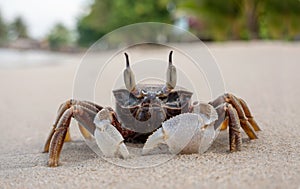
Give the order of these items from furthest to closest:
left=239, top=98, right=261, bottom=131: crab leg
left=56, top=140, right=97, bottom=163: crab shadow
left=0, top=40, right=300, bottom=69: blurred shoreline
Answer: left=0, top=40, right=300, bottom=69: blurred shoreline, left=239, top=98, right=261, bottom=131: crab leg, left=56, top=140, right=97, bottom=163: crab shadow

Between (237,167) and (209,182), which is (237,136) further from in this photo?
(209,182)

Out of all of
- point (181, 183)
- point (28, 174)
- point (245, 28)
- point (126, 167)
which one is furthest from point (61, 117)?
point (245, 28)

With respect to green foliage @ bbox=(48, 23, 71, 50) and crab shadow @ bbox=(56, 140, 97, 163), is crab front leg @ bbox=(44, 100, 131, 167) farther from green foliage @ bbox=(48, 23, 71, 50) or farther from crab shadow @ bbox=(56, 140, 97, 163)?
green foliage @ bbox=(48, 23, 71, 50)

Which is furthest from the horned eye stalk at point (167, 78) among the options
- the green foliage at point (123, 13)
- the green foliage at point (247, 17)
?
the green foliage at point (123, 13)

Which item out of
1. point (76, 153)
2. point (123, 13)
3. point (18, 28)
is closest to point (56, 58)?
point (123, 13)

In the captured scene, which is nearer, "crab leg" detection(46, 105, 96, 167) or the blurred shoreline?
"crab leg" detection(46, 105, 96, 167)

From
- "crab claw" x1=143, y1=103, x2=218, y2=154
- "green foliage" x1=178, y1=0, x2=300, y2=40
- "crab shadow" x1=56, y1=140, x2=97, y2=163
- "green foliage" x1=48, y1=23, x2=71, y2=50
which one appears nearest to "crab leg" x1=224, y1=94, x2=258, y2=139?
"crab claw" x1=143, y1=103, x2=218, y2=154

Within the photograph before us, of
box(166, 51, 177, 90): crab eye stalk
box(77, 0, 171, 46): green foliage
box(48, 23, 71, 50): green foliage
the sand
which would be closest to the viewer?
the sand
